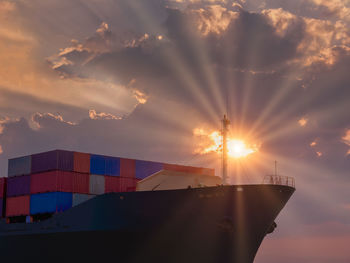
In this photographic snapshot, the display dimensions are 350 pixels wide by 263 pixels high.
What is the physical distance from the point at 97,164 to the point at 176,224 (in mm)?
9490

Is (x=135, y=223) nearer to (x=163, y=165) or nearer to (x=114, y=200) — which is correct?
(x=114, y=200)

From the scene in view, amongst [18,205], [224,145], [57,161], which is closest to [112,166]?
[57,161]

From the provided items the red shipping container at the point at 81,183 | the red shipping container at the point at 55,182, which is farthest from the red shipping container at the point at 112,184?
the red shipping container at the point at 55,182

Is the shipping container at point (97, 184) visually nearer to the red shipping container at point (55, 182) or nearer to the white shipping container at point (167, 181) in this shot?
the red shipping container at point (55, 182)

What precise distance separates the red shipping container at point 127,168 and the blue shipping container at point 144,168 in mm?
373

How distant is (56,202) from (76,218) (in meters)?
Result: 2.65

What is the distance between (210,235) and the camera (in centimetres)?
3497

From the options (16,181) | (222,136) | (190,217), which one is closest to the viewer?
(190,217)

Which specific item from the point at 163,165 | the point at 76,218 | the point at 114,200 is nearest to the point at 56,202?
the point at 76,218

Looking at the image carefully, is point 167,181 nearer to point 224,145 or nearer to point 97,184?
Answer: point 224,145

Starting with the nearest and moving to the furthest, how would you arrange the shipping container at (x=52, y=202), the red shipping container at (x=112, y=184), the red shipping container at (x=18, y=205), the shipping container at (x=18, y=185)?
the shipping container at (x=52, y=202), the red shipping container at (x=112, y=184), the red shipping container at (x=18, y=205), the shipping container at (x=18, y=185)

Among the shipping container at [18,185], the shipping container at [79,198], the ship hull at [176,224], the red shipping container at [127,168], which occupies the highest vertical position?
the red shipping container at [127,168]

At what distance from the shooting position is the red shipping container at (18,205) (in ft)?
137

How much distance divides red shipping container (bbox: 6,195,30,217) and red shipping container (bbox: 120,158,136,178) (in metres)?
7.46
